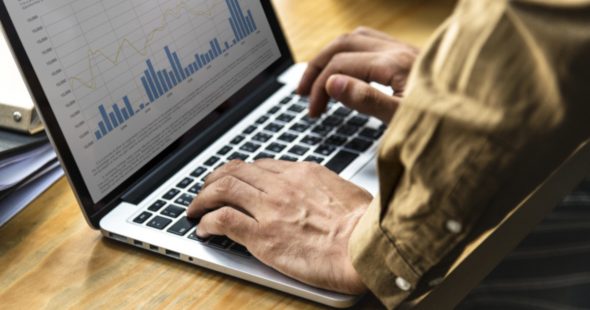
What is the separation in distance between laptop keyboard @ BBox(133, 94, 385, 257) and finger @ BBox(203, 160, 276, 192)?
5cm

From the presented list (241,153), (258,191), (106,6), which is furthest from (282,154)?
(106,6)

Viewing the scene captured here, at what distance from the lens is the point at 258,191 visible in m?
0.78

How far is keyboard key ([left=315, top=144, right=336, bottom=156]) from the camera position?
93cm

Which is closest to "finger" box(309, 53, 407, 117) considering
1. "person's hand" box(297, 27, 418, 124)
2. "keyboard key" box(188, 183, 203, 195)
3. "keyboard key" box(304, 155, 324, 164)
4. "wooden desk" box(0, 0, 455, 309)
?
"person's hand" box(297, 27, 418, 124)

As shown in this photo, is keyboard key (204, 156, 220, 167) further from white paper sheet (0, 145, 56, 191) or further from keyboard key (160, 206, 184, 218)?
white paper sheet (0, 145, 56, 191)

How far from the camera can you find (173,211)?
833 mm

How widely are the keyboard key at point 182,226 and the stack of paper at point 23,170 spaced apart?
21cm

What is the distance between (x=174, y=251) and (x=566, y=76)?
0.43 meters

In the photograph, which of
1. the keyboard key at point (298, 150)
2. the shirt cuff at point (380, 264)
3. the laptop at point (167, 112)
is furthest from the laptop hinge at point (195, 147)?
the shirt cuff at point (380, 264)

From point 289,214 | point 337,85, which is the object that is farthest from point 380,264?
point 337,85

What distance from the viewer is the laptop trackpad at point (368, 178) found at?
2.81 feet

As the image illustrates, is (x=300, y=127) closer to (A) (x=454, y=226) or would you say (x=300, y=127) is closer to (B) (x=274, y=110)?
(B) (x=274, y=110)

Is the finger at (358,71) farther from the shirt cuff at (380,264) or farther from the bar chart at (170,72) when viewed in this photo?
the shirt cuff at (380,264)

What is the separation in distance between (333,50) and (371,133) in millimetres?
155
